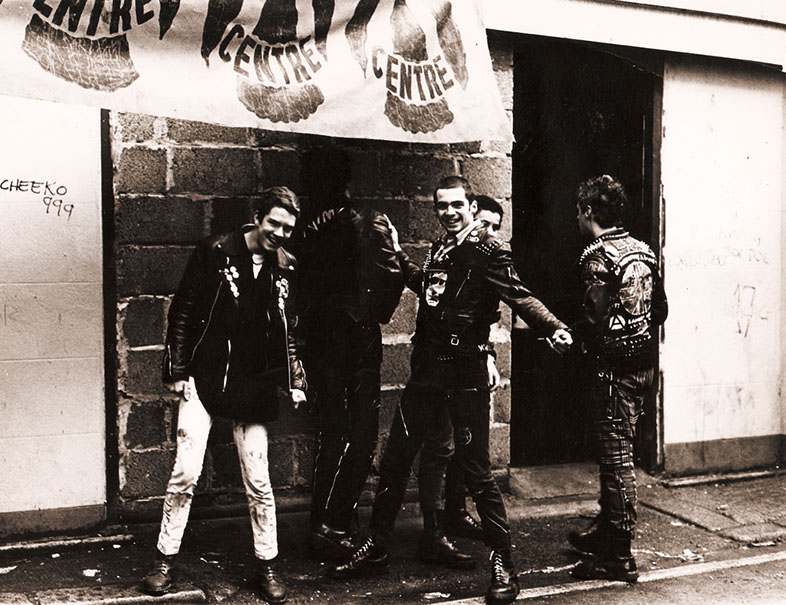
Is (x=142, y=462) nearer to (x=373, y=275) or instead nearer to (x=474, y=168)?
(x=373, y=275)

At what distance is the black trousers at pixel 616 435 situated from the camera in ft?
19.3

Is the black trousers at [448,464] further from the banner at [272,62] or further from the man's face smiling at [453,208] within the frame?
the banner at [272,62]

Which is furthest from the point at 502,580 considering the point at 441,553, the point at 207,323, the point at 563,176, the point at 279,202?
the point at 563,176

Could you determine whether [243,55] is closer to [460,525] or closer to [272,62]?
[272,62]

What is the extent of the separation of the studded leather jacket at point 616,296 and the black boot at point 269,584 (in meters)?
2.27

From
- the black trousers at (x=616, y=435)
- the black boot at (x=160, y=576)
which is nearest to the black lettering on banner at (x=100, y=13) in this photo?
the black boot at (x=160, y=576)

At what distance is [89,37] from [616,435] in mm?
3716

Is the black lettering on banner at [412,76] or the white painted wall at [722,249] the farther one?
the white painted wall at [722,249]

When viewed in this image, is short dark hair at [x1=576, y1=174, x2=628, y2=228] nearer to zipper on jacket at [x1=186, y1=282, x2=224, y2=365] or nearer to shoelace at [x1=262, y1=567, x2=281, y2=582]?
zipper on jacket at [x1=186, y1=282, x2=224, y2=365]

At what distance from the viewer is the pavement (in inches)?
217

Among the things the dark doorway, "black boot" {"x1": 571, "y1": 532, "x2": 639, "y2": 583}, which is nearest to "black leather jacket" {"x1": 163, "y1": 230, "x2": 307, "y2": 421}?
"black boot" {"x1": 571, "y1": 532, "x2": 639, "y2": 583}

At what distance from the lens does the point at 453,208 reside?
18.6ft

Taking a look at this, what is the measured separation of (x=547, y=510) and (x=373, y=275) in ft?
8.14

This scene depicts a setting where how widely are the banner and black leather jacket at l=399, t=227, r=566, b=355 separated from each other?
770 millimetres
